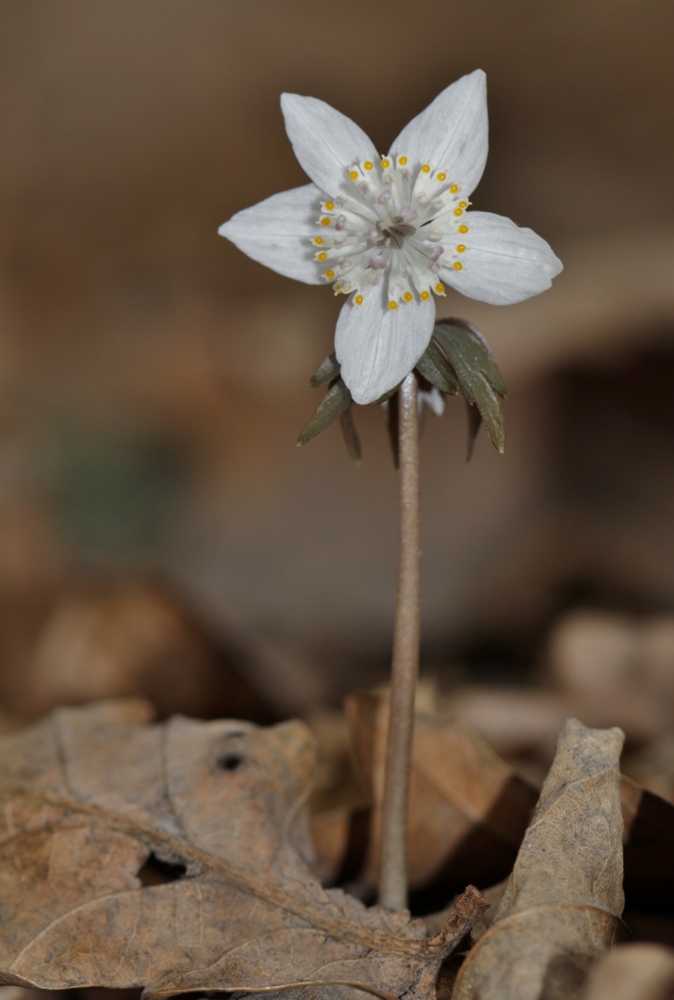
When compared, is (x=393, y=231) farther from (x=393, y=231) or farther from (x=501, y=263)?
(x=501, y=263)

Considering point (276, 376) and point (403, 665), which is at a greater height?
point (276, 376)

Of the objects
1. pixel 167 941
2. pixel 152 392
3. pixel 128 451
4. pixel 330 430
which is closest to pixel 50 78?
pixel 152 392

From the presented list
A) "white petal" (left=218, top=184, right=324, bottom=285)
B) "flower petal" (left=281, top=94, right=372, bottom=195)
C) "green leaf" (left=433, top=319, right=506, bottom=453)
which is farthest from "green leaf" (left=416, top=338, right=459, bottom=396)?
"flower petal" (left=281, top=94, right=372, bottom=195)

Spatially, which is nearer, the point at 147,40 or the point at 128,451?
the point at 128,451

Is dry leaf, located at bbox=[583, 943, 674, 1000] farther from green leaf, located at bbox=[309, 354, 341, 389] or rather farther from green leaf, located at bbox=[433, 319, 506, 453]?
green leaf, located at bbox=[309, 354, 341, 389]

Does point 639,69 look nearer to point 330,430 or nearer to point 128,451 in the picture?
point 330,430

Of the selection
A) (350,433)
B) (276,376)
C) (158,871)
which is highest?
(276,376)

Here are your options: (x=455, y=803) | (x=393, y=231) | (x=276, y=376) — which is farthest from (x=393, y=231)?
(x=276, y=376)
